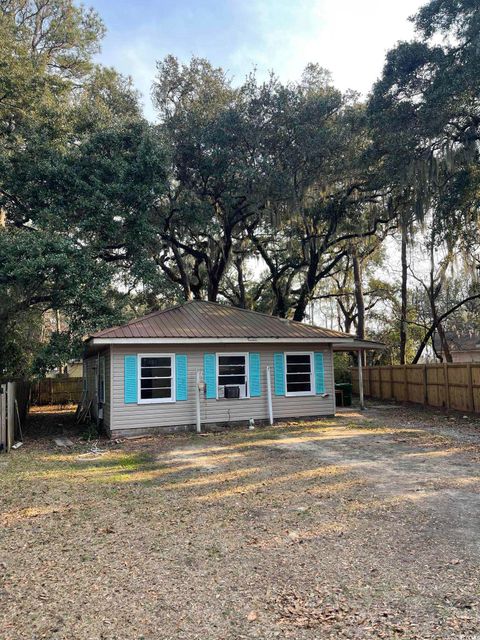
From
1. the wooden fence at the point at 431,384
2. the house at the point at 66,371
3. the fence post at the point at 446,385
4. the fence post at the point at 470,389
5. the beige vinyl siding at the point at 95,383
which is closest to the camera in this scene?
the beige vinyl siding at the point at 95,383

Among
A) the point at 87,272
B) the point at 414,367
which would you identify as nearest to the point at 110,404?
the point at 87,272

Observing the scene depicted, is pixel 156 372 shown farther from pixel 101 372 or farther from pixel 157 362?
pixel 101 372

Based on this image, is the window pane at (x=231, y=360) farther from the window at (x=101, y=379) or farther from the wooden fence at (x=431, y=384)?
the wooden fence at (x=431, y=384)

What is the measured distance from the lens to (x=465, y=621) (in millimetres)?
2836

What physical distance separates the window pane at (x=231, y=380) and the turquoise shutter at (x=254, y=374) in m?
0.23

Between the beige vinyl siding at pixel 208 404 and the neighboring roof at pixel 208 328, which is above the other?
the neighboring roof at pixel 208 328

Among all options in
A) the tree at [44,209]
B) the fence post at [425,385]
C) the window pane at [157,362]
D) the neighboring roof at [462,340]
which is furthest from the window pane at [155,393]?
the neighboring roof at [462,340]

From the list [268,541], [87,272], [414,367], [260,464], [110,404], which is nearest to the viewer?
[268,541]

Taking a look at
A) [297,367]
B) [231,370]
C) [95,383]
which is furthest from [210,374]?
[95,383]

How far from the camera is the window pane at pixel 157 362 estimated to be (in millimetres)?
11578

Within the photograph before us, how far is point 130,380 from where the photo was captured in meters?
11.2

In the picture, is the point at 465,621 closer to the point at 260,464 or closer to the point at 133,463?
the point at 260,464

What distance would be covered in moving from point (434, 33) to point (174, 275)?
12965mm

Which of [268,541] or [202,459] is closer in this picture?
[268,541]
